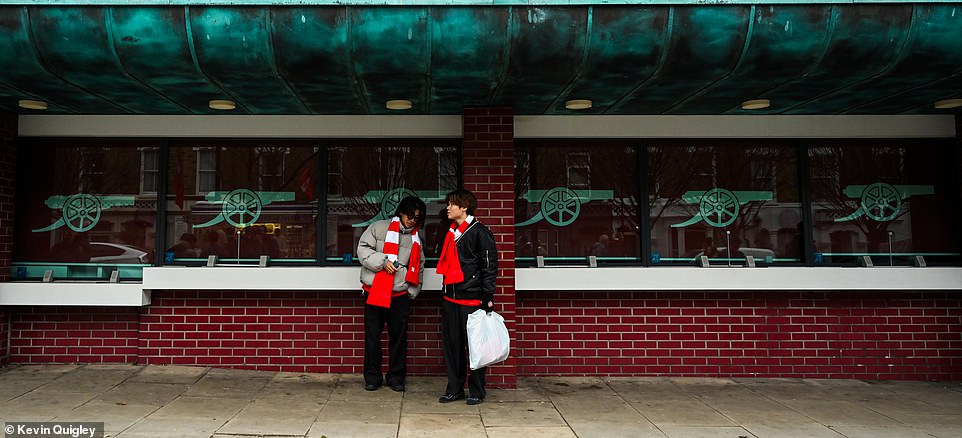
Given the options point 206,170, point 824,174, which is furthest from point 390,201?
point 824,174

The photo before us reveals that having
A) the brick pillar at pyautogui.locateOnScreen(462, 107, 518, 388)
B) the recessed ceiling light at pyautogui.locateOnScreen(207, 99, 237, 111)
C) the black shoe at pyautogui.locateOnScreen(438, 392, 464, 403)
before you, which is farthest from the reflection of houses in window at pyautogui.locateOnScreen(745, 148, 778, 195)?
the recessed ceiling light at pyautogui.locateOnScreen(207, 99, 237, 111)

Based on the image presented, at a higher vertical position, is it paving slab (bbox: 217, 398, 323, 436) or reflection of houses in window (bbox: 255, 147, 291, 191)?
reflection of houses in window (bbox: 255, 147, 291, 191)

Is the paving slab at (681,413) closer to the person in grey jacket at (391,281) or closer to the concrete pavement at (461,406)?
the concrete pavement at (461,406)

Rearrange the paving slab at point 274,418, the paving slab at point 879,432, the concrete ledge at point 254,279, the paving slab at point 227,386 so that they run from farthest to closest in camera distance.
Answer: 1. the concrete ledge at point 254,279
2. the paving slab at point 227,386
3. the paving slab at point 879,432
4. the paving slab at point 274,418

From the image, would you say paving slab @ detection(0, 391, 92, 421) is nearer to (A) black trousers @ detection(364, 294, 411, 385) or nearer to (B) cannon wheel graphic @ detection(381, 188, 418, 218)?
(A) black trousers @ detection(364, 294, 411, 385)

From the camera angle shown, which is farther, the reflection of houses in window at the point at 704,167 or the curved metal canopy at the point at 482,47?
the reflection of houses in window at the point at 704,167

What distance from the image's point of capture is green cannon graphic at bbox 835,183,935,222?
5.95 metres

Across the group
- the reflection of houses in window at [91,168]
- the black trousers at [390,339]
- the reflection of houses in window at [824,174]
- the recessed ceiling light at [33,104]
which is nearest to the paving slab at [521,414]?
the black trousers at [390,339]

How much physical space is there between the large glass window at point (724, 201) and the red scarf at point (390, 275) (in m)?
2.56

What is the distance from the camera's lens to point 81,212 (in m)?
5.87

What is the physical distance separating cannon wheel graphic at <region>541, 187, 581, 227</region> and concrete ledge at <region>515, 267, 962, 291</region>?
62 cm

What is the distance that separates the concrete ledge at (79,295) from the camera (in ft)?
18.1

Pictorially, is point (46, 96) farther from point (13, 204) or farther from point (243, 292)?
point (243, 292)

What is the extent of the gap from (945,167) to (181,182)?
8.22m
